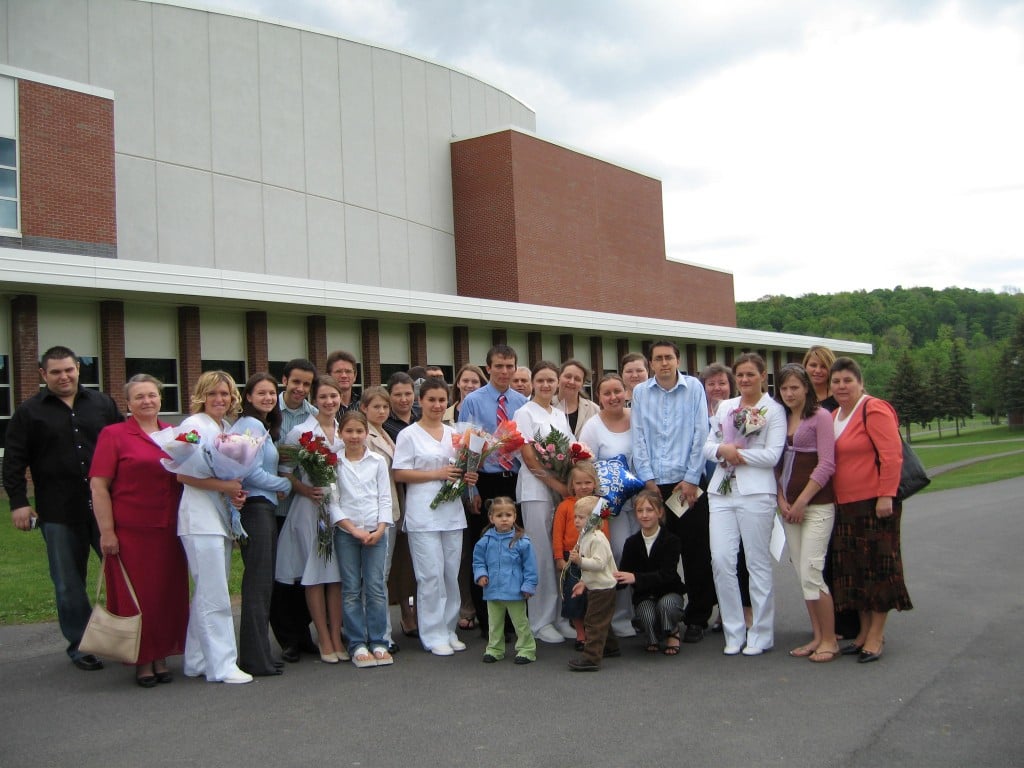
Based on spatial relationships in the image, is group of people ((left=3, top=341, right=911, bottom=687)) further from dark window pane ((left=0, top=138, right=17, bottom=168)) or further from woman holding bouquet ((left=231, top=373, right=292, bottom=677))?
dark window pane ((left=0, top=138, right=17, bottom=168))

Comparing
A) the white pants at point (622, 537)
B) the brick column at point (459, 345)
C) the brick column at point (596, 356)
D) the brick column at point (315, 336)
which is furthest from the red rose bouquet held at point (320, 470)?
the brick column at point (596, 356)

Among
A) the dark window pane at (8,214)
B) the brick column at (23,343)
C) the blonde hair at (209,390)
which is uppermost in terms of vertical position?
the dark window pane at (8,214)

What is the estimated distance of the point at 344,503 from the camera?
6.87 meters

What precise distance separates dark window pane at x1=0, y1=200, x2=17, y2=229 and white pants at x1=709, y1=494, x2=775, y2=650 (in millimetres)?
22080

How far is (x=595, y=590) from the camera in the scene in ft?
21.7

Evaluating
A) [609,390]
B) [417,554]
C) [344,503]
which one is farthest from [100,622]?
[609,390]

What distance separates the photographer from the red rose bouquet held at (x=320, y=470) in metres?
6.65

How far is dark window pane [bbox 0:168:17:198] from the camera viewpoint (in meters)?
22.9

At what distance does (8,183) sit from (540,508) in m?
21.3

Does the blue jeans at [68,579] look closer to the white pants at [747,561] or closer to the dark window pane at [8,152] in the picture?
the white pants at [747,561]

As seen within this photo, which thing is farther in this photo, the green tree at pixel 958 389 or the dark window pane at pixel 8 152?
the green tree at pixel 958 389

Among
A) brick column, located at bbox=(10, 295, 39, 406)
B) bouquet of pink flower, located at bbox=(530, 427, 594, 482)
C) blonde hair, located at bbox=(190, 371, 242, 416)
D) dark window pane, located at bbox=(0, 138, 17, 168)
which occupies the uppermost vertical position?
dark window pane, located at bbox=(0, 138, 17, 168)

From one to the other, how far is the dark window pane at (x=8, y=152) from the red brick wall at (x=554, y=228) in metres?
18.9

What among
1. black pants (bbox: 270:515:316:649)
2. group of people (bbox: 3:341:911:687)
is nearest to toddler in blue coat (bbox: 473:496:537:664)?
group of people (bbox: 3:341:911:687)
